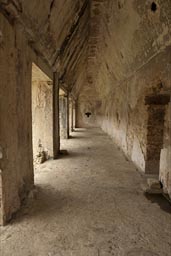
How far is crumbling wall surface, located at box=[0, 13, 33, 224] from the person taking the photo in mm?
1961

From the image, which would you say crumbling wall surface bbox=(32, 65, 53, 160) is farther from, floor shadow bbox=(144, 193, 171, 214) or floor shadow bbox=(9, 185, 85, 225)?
floor shadow bbox=(144, 193, 171, 214)

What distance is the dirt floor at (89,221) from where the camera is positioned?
5.67 ft

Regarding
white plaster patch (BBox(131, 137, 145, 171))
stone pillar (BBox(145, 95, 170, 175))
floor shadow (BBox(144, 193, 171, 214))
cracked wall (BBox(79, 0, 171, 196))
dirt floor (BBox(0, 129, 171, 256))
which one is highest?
cracked wall (BBox(79, 0, 171, 196))

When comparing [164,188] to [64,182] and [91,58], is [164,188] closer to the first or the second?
[64,182]

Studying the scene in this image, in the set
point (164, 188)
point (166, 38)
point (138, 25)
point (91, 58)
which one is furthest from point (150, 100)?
point (91, 58)

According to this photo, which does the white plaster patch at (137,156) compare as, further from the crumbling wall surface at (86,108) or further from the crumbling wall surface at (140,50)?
the crumbling wall surface at (86,108)

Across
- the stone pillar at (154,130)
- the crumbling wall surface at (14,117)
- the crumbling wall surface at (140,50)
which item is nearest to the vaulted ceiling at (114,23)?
the crumbling wall surface at (140,50)

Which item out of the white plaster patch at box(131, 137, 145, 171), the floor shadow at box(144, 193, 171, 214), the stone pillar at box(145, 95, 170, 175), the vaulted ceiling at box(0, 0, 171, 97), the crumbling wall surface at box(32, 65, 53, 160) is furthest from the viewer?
the crumbling wall surface at box(32, 65, 53, 160)

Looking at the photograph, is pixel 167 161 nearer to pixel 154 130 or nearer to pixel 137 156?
pixel 154 130

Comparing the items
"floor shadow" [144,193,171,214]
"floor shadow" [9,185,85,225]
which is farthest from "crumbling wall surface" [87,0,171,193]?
"floor shadow" [9,185,85,225]

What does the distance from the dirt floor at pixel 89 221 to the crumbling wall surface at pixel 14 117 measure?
324 millimetres

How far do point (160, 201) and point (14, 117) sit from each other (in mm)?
2603

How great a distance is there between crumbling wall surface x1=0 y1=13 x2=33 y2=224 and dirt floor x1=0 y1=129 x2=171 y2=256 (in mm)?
324

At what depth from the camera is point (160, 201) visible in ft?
8.91
